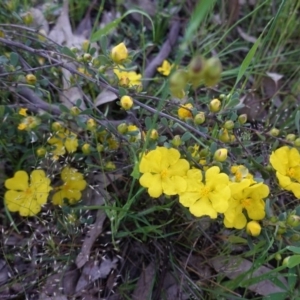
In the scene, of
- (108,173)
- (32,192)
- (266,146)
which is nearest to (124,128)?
(108,173)

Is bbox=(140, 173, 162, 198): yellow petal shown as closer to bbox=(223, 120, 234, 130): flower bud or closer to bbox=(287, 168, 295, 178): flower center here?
bbox=(223, 120, 234, 130): flower bud

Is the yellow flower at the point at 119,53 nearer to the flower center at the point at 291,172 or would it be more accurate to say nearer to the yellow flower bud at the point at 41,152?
the yellow flower bud at the point at 41,152

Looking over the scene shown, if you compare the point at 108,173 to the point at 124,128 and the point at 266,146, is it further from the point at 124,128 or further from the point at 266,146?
the point at 266,146

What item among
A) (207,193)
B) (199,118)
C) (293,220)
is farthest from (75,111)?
(293,220)

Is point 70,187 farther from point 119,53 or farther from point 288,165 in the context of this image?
Result: point 288,165

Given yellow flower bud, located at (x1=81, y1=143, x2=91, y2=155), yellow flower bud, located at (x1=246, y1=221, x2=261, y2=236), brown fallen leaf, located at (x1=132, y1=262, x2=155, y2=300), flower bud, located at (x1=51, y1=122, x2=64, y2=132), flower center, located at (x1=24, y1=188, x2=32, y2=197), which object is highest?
yellow flower bud, located at (x1=246, y1=221, x2=261, y2=236)

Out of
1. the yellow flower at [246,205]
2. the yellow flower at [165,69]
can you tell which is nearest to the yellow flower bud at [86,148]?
the yellow flower at [246,205]

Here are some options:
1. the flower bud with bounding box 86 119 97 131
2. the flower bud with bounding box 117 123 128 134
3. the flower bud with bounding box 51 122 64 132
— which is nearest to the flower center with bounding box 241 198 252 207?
the flower bud with bounding box 117 123 128 134
